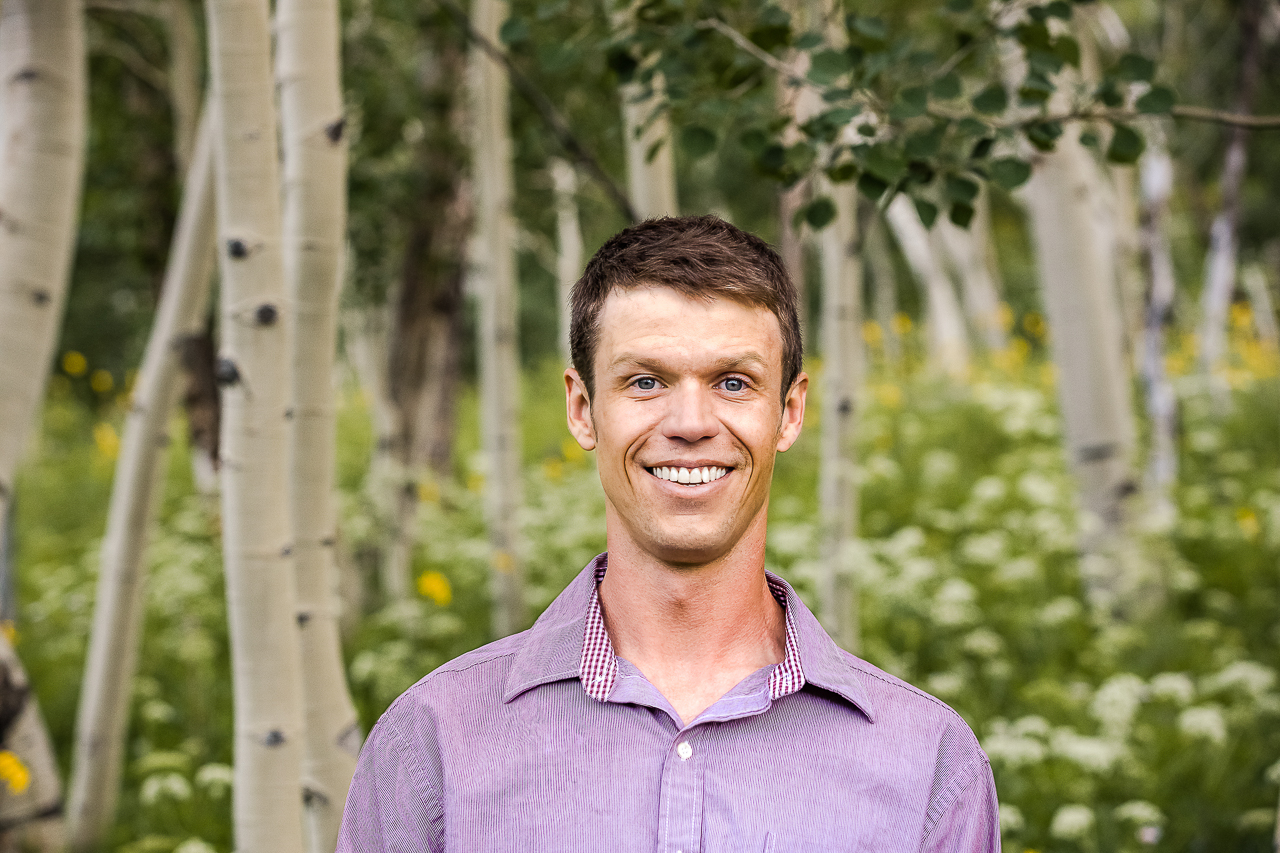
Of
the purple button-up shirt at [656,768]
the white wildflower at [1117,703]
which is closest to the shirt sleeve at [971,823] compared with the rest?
the purple button-up shirt at [656,768]

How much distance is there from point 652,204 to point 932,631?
246 centimetres

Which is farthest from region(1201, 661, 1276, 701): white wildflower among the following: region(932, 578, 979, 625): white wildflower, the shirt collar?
the shirt collar

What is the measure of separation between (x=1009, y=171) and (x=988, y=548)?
291 cm

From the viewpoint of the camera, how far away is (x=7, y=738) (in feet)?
9.57

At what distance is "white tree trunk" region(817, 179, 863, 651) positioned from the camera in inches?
160

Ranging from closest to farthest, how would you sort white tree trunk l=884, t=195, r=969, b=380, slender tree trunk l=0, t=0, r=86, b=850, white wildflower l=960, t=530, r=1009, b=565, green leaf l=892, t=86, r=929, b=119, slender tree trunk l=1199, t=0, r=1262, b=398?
green leaf l=892, t=86, r=929, b=119, slender tree trunk l=0, t=0, r=86, b=850, white wildflower l=960, t=530, r=1009, b=565, slender tree trunk l=1199, t=0, r=1262, b=398, white tree trunk l=884, t=195, r=969, b=380

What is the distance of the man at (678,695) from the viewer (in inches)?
49.2

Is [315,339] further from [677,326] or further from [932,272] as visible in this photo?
[932,272]

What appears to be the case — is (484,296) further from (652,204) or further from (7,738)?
(7,738)

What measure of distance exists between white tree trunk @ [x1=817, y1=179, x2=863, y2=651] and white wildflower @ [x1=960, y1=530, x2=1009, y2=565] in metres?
0.81

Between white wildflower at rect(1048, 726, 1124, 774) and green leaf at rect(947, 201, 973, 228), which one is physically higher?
green leaf at rect(947, 201, 973, 228)

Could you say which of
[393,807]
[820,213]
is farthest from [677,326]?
[820,213]

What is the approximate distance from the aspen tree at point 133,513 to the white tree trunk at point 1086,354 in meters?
3.71

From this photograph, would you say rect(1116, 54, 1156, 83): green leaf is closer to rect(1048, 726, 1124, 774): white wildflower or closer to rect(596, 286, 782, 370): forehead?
rect(596, 286, 782, 370): forehead
